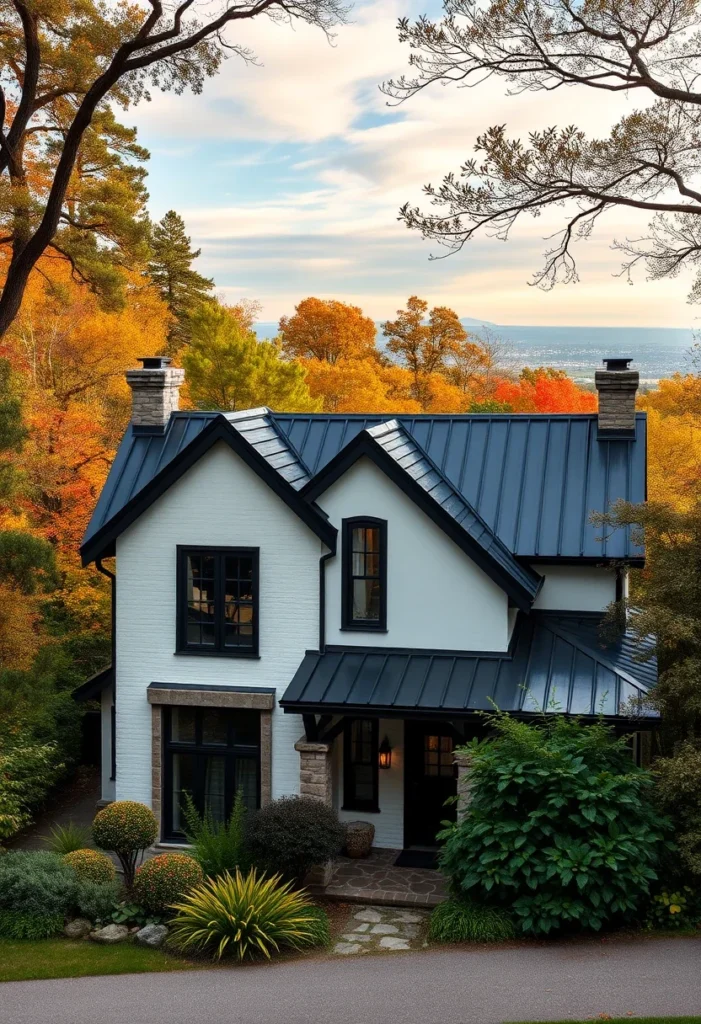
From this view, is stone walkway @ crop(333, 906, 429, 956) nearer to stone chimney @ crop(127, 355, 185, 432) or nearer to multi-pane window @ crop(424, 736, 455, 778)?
multi-pane window @ crop(424, 736, 455, 778)

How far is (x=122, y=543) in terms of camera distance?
1847cm

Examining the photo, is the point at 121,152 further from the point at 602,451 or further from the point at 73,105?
the point at 602,451

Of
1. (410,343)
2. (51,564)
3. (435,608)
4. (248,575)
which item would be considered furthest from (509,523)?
(410,343)

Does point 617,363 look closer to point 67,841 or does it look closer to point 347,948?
point 347,948

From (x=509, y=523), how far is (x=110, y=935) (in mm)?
9253

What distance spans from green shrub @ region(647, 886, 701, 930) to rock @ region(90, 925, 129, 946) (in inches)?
284

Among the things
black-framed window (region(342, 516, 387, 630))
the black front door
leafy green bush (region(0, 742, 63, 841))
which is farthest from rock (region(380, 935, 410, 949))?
leafy green bush (region(0, 742, 63, 841))

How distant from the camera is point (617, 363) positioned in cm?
1947

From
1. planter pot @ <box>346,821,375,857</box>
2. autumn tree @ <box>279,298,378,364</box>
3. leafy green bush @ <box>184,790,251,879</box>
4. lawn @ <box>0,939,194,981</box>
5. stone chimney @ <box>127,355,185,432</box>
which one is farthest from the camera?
autumn tree @ <box>279,298,378,364</box>

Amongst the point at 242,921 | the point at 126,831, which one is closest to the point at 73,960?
the point at 126,831

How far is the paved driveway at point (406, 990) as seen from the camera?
1200 cm

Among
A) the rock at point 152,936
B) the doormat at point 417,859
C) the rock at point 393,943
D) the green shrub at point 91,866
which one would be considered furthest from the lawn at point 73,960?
the doormat at point 417,859

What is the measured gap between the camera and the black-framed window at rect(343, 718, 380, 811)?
1855 cm

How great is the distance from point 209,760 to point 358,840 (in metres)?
2.88
